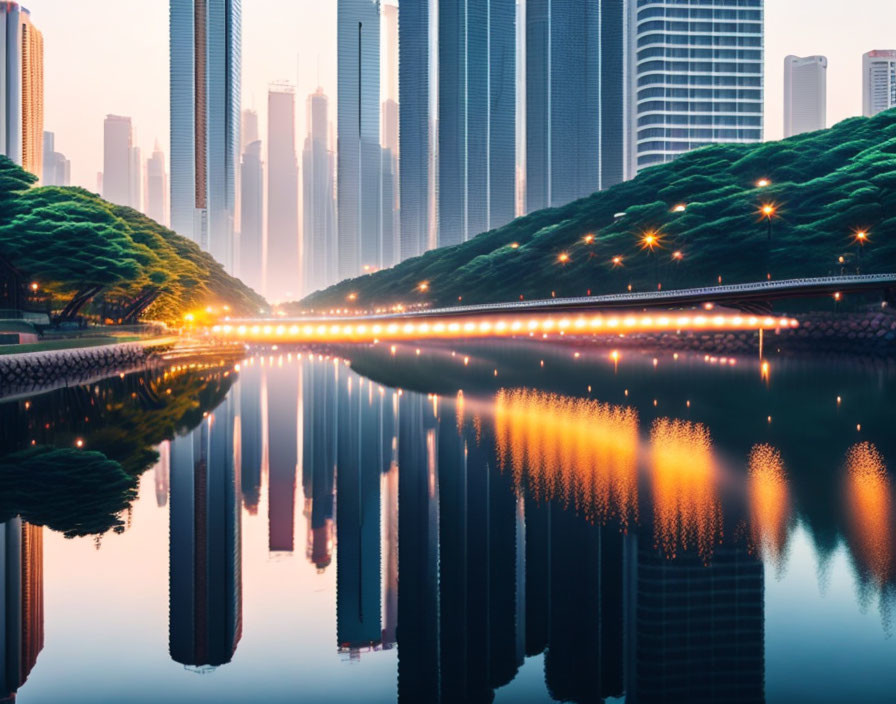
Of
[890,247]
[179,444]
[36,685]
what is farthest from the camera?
[890,247]

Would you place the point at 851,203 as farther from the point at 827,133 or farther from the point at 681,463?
the point at 681,463

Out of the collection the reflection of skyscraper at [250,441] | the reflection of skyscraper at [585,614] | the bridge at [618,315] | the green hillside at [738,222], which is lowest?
the reflection of skyscraper at [585,614]

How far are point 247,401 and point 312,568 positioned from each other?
4013 cm

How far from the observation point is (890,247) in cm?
11875

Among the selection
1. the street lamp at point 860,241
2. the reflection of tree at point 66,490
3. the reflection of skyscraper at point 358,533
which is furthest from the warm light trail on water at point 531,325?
the reflection of tree at point 66,490

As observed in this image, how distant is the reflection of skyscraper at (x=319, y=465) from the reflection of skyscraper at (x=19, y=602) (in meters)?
7.09

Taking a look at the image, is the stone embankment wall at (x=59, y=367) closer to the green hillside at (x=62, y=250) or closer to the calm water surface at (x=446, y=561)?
the green hillside at (x=62, y=250)

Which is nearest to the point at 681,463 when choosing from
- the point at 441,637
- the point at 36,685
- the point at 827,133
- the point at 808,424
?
the point at 808,424

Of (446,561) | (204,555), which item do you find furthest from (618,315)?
(204,555)

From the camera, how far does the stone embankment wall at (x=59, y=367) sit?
2388 inches

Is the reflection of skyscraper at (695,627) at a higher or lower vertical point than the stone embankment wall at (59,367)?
lower

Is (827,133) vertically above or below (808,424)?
above

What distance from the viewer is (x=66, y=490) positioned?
28797 mm

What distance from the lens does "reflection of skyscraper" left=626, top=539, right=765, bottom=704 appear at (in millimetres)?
15266
